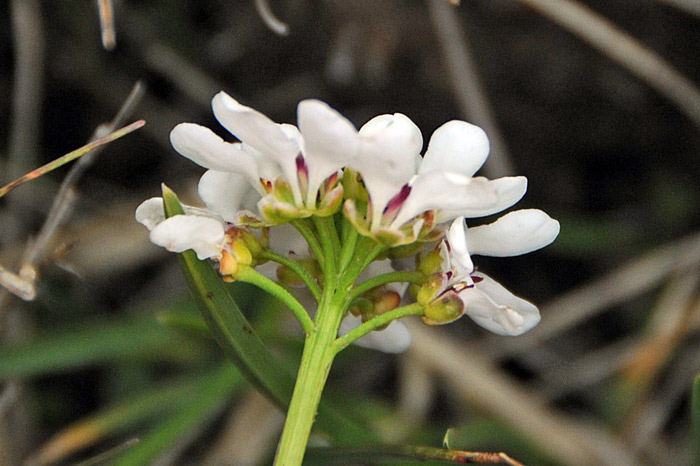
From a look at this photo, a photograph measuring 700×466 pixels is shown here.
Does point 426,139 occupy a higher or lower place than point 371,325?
higher

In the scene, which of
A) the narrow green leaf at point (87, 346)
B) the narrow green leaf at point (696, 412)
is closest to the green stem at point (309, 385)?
the narrow green leaf at point (696, 412)

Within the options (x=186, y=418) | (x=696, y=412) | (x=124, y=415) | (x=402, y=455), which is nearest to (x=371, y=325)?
(x=402, y=455)

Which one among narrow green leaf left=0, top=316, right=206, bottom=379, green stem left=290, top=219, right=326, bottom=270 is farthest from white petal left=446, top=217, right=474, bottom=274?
narrow green leaf left=0, top=316, right=206, bottom=379

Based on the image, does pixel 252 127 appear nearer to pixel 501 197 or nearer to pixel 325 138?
pixel 325 138

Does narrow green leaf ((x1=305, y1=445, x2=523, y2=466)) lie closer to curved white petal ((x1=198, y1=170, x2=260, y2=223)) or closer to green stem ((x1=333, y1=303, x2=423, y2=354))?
green stem ((x1=333, y1=303, x2=423, y2=354))

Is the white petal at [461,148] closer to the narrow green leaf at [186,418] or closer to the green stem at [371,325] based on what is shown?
the green stem at [371,325]

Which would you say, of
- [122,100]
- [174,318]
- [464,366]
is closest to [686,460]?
[464,366]

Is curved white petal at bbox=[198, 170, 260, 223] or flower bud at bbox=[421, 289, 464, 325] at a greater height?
curved white petal at bbox=[198, 170, 260, 223]
